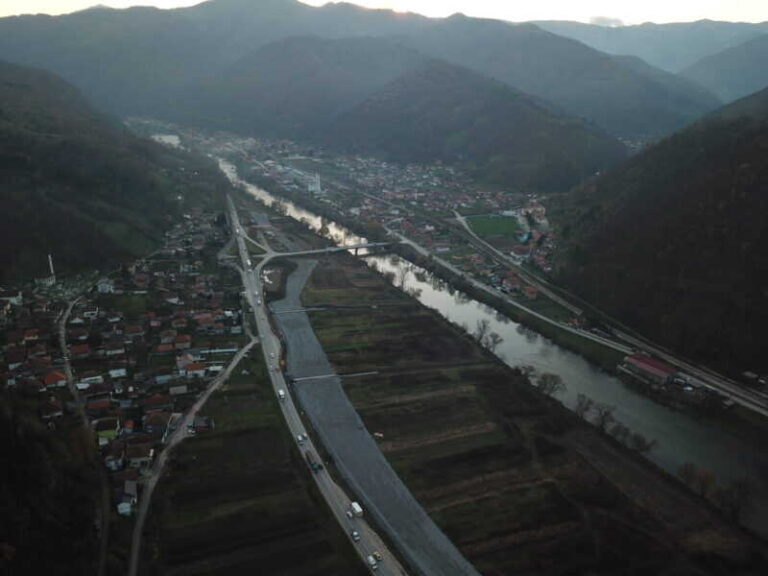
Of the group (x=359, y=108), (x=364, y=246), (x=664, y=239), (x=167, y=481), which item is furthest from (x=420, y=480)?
(x=359, y=108)

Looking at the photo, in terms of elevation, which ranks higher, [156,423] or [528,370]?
[156,423]

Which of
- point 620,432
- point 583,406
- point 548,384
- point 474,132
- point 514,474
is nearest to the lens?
point 514,474

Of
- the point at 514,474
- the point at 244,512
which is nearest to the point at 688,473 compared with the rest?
the point at 514,474

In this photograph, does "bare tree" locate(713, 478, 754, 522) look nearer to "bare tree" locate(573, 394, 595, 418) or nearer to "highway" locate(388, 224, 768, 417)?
"bare tree" locate(573, 394, 595, 418)

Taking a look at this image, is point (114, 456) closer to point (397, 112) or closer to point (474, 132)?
point (474, 132)

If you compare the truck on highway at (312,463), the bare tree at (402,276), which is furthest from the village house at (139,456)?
the bare tree at (402,276)

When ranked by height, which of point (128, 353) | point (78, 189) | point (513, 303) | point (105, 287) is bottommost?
point (513, 303)

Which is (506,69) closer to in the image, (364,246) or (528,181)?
(528,181)

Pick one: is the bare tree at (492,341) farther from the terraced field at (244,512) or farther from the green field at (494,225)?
the green field at (494,225)
